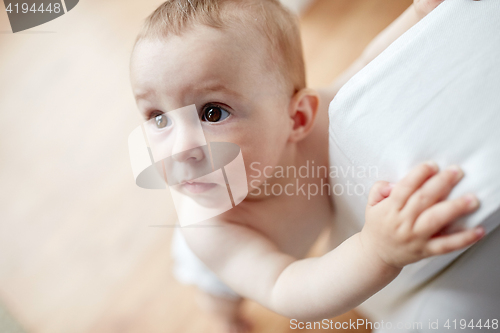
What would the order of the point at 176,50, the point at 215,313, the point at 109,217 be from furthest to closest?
the point at 109,217 → the point at 215,313 → the point at 176,50

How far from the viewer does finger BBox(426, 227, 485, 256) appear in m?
0.29

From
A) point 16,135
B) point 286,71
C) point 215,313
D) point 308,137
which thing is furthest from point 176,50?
point 16,135

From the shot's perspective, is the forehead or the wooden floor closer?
the forehead

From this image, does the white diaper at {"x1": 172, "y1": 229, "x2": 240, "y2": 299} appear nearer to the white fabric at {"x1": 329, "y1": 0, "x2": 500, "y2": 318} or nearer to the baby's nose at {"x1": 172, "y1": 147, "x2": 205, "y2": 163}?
the baby's nose at {"x1": 172, "y1": 147, "x2": 205, "y2": 163}

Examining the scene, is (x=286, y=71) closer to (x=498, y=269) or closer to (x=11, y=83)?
(x=498, y=269)

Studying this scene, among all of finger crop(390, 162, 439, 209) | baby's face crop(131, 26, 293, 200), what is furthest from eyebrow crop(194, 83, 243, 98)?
finger crop(390, 162, 439, 209)

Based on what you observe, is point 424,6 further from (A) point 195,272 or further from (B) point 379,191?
(A) point 195,272

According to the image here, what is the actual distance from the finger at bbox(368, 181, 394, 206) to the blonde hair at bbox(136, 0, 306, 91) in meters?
0.23

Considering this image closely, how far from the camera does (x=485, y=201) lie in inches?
11.0

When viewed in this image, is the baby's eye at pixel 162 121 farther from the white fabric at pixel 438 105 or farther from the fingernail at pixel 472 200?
the fingernail at pixel 472 200

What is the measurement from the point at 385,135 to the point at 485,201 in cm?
10

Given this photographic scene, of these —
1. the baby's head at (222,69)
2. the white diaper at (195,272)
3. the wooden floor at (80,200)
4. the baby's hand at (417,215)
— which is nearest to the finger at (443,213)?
the baby's hand at (417,215)

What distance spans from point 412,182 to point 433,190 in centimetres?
2

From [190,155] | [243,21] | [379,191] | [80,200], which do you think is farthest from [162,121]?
[80,200]
